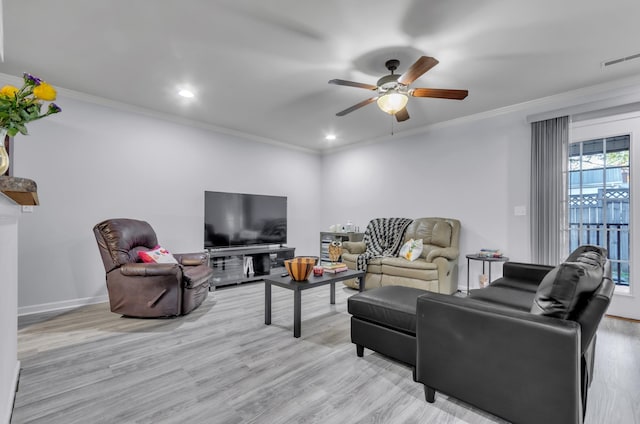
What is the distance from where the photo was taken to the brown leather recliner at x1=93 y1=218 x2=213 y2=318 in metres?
3.04

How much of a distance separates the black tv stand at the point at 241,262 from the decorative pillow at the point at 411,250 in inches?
80.7

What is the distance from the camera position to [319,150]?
252 inches

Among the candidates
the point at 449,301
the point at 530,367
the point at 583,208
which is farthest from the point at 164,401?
the point at 583,208

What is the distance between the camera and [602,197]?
3.38m

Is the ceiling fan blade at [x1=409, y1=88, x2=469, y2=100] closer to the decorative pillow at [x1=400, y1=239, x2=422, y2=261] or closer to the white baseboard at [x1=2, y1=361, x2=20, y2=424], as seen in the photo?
the decorative pillow at [x1=400, y1=239, x2=422, y2=261]

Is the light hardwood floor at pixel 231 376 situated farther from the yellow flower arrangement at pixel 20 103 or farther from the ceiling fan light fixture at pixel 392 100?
the ceiling fan light fixture at pixel 392 100

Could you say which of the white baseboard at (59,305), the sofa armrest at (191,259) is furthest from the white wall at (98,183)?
the sofa armrest at (191,259)

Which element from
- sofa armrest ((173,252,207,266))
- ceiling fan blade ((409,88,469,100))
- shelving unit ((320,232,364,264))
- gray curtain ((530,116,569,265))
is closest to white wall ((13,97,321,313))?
sofa armrest ((173,252,207,266))

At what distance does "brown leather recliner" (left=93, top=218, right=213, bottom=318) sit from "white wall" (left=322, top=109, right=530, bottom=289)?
11.2 feet

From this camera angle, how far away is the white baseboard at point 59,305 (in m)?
3.25

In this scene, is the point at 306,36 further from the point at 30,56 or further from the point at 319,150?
the point at 319,150

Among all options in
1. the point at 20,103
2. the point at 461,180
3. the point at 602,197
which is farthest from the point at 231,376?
the point at 602,197

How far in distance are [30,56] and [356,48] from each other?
9.83 ft

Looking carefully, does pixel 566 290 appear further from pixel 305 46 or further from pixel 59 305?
pixel 59 305
